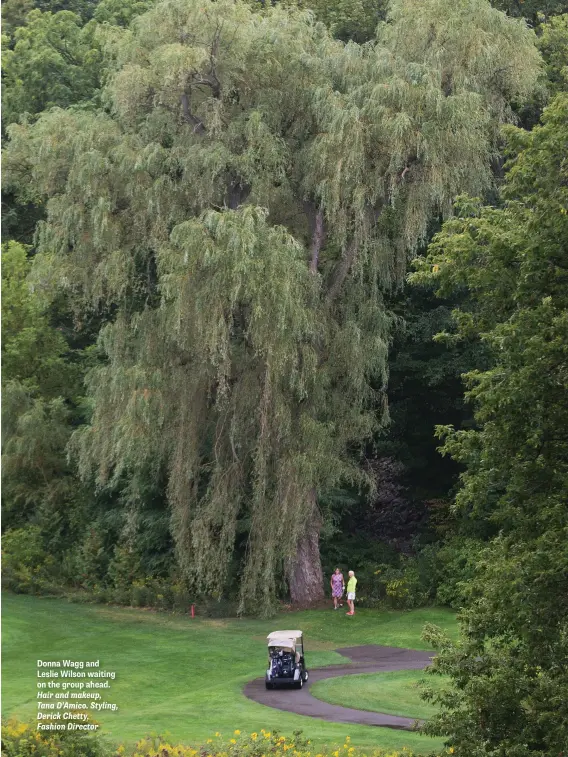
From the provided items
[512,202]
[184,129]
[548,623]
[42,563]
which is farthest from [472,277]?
[42,563]

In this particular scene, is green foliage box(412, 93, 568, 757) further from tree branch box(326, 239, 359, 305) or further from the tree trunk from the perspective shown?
the tree trunk

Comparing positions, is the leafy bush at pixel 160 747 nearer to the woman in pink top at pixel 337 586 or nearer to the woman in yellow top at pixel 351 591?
the woman in yellow top at pixel 351 591

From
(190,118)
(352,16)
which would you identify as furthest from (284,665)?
(352,16)

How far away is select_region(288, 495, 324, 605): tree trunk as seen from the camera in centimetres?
3111

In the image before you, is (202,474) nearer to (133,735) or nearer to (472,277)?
(133,735)

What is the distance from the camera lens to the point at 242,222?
26.2 m

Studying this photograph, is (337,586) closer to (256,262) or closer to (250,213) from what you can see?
(256,262)

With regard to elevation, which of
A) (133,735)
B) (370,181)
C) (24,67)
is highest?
(24,67)

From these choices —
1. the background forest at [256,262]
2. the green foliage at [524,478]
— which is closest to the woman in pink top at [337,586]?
the background forest at [256,262]

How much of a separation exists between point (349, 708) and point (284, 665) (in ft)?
7.11

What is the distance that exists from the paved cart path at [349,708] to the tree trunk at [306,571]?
493 centimetres

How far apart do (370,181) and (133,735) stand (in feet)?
51.3

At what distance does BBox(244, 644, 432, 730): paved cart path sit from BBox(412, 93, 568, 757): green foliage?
7.47ft

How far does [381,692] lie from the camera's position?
2102 centimetres
